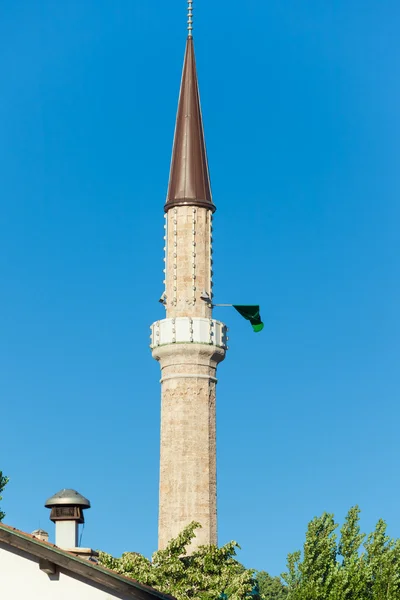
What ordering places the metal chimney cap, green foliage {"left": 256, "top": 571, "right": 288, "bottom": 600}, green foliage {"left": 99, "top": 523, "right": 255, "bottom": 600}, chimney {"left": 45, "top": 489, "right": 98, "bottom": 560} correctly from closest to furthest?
1. chimney {"left": 45, "top": 489, "right": 98, "bottom": 560}
2. the metal chimney cap
3. green foliage {"left": 99, "top": 523, "right": 255, "bottom": 600}
4. green foliage {"left": 256, "top": 571, "right": 288, "bottom": 600}

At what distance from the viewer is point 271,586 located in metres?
93.9

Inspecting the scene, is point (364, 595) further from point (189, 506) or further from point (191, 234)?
point (191, 234)

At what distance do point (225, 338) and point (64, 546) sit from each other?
25971mm

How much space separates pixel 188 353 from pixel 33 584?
30881 millimetres

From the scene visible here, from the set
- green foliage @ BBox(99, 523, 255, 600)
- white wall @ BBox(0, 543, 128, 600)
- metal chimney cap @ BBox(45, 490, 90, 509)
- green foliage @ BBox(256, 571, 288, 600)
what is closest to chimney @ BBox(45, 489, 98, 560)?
metal chimney cap @ BBox(45, 490, 90, 509)

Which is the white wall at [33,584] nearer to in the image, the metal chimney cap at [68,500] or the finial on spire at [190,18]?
the metal chimney cap at [68,500]

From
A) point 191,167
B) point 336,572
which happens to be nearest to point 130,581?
point 336,572

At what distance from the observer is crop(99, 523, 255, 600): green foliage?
4191 centimetres

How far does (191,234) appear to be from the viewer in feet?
200

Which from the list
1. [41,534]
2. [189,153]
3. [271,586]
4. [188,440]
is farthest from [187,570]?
[271,586]

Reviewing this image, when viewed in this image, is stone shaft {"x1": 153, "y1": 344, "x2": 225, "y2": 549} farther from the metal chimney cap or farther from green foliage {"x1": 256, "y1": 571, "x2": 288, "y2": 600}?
green foliage {"x1": 256, "y1": 571, "x2": 288, "y2": 600}

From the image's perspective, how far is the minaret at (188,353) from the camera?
190ft

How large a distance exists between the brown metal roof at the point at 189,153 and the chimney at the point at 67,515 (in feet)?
85.5

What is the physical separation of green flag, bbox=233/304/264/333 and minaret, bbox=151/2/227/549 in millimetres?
1254
